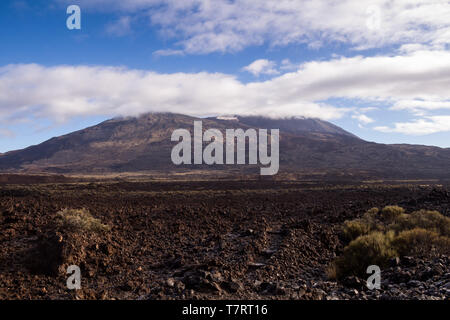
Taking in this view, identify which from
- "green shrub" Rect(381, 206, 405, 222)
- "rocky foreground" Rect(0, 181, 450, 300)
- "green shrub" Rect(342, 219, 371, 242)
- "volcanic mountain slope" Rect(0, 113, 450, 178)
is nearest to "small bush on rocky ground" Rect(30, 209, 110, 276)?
"rocky foreground" Rect(0, 181, 450, 300)

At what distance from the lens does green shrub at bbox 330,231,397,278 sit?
837 cm

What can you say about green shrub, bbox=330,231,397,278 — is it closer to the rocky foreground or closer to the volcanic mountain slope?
the rocky foreground

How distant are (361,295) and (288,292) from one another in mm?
1422

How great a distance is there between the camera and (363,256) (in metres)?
8.73

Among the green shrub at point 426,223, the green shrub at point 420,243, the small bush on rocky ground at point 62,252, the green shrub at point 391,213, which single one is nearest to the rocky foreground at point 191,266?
the small bush on rocky ground at point 62,252

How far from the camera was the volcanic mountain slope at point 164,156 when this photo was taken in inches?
4149

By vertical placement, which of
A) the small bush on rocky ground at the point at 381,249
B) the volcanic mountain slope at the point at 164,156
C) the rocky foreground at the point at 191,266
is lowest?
the rocky foreground at the point at 191,266

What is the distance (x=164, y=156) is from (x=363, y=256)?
13389cm

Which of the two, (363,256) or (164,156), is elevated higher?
(164,156)

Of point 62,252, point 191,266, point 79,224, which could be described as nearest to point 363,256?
point 191,266

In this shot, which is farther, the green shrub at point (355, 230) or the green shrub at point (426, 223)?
the green shrub at point (355, 230)

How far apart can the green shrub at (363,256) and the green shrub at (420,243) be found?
0.44 metres

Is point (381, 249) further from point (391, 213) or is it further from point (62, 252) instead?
point (62, 252)

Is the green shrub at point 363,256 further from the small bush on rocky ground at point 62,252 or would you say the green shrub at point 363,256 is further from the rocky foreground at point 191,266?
the small bush on rocky ground at point 62,252
